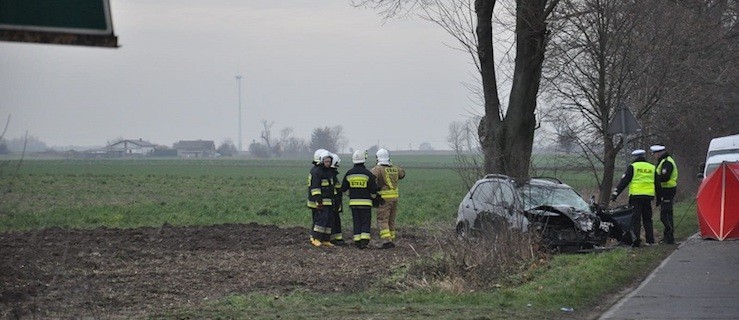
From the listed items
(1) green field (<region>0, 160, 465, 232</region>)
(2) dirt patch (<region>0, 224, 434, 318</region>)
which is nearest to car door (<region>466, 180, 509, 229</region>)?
(2) dirt patch (<region>0, 224, 434, 318</region>)

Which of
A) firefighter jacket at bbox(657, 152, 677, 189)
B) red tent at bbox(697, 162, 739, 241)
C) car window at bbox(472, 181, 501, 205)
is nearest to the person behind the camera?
car window at bbox(472, 181, 501, 205)

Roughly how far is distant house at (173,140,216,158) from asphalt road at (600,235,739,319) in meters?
110

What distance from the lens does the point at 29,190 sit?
7.99 meters

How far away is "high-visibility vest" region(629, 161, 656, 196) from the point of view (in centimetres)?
2078

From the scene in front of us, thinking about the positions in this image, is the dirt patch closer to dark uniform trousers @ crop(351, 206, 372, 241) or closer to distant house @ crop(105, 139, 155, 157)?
dark uniform trousers @ crop(351, 206, 372, 241)

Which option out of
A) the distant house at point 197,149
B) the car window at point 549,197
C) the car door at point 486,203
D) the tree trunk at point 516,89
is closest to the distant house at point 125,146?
the car door at point 486,203

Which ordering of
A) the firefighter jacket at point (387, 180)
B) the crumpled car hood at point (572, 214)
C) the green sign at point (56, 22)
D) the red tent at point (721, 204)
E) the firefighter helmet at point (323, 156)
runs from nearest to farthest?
the green sign at point (56, 22) < the crumpled car hood at point (572, 214) < the red tent at point (721, 204) < the firefighter helmet at point (323, 156) < the firefighter jacket at point (387, 180)

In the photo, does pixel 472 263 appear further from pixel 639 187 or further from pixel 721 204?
pixel 721 204

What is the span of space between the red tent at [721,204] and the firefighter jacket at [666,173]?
45.6 inches

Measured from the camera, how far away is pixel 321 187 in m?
22.2

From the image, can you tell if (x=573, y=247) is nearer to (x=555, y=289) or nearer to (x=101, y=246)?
(x=555, y=289)

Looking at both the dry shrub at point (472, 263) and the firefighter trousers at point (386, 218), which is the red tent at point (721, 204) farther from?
the firefighter trousers at point (386, 218)

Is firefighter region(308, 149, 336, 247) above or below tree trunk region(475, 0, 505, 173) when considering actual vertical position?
below

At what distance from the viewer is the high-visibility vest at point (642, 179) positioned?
20.8 meters
